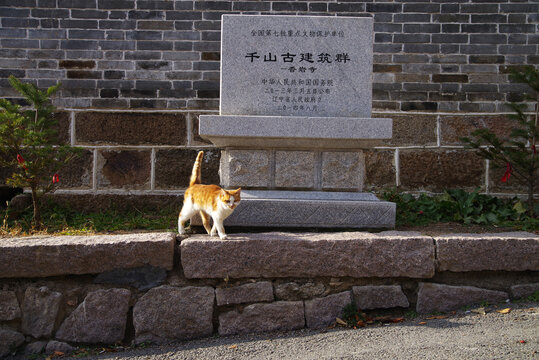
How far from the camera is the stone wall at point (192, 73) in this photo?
16.4 ft

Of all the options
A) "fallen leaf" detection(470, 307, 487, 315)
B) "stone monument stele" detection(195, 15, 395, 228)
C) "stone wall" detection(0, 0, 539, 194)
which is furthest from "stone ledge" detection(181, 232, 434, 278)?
"stone wall" detection(0, 0, 539, 194)

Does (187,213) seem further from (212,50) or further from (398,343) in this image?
(212,50)

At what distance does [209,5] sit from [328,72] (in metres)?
2.27

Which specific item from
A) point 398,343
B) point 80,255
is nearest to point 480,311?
point 398,343

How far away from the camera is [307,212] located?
10.7ft

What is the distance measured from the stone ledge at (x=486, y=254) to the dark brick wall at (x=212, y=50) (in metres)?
2.53

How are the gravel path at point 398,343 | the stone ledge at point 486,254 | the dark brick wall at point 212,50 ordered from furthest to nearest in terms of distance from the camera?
the dark brick wall at point 212,50
the stone ledge at point 486,254
the gravel path at point 398,343

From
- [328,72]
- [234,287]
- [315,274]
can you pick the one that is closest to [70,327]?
[234,287]

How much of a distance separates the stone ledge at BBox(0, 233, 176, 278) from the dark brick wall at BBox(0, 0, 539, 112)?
257cm

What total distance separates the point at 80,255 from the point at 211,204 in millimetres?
901

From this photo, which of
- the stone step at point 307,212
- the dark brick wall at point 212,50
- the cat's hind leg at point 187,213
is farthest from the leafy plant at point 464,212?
the cat's hind leg at point 187,213

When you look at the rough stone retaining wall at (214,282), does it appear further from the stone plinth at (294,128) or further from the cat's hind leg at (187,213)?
the stone plinth at (294,128)

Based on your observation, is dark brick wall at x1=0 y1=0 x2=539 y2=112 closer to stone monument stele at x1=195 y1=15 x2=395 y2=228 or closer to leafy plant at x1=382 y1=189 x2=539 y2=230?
leafy plant at x1=382 y1=189 x2=539 y2=230

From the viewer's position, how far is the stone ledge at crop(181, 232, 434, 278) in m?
2.81
